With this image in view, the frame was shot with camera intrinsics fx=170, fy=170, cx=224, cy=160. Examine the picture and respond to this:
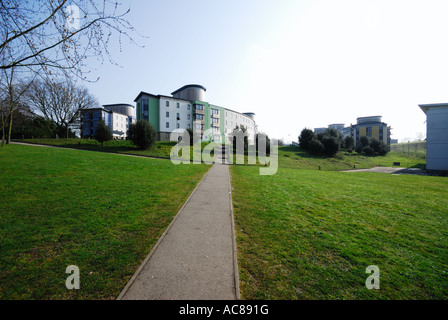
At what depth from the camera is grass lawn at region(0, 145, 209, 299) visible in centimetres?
255

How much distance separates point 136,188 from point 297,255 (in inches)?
286

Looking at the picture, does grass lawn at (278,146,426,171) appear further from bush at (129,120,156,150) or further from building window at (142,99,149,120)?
building window at (142,99,149,120)

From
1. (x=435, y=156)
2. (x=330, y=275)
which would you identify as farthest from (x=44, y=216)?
(x=435, y=156)

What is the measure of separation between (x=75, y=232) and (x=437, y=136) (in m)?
44.0

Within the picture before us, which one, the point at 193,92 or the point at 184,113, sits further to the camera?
the point at 193,92

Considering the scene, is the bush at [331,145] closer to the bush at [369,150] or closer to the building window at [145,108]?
the bush at [369,150]

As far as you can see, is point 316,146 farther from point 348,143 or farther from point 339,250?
point 339,250

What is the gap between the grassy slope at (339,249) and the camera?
2.63 meters

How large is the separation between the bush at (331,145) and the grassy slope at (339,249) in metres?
38.4

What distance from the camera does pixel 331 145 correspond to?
40625 millimetres

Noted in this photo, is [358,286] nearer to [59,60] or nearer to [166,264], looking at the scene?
[166,264]

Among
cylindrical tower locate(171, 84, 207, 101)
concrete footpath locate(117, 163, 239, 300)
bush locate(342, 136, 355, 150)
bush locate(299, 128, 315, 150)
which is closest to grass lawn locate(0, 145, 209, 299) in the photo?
concrete footpath locate(117, 163, 239, 300)

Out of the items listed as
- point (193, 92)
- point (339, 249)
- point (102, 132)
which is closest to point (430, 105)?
point (339, 249)
